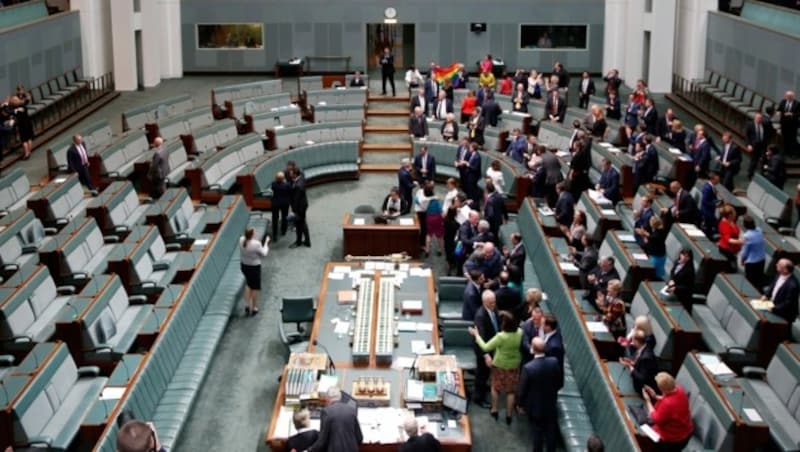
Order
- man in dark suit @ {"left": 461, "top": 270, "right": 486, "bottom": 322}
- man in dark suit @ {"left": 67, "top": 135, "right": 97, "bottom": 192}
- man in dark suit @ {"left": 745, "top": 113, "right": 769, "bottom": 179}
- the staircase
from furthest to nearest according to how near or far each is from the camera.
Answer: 1. the staircase
2. man in dark suit @ {"left": 745, "top": 113, "right": 769, "bottom": 179}
3. man in dark suit @ {"left": 67, "top": 135, "right": 97, "bottom": 192}
4. man in dark suit @ {"left": 461, "top": 270, "right": 486, "bottom": 322}

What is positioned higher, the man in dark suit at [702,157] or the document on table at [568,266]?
the man in dark suit at [702,157]

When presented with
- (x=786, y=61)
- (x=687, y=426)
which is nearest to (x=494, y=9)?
(x=786, y=61)

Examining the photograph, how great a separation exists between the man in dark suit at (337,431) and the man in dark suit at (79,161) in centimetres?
1208

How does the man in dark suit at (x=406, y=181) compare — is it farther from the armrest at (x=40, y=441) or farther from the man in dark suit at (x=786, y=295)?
the armrest at (x=40, y=441)

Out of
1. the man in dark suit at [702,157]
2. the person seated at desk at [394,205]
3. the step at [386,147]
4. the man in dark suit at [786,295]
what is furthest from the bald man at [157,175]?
the man in dark suit at [786,295]

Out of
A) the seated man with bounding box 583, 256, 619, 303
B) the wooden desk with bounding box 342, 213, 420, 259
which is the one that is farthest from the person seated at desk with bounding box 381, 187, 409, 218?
the seated man with bounding box 583, 256, 619, 303

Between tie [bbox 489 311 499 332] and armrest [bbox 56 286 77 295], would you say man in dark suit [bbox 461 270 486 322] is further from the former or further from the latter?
armrest [bbox 56 286 77 295]

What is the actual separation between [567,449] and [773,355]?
2.84 meters

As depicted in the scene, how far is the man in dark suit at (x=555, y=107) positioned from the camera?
83.6 feet

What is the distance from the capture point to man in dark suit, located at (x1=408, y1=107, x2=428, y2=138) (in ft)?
78.7

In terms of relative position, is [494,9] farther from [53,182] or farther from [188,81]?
[53,182]

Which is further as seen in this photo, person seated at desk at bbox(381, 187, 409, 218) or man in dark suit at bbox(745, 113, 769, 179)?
man in dark suit at bbox(745, 113, 769, 179)

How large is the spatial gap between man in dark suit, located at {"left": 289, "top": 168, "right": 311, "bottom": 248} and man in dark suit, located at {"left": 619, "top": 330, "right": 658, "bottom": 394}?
8389 millimetres

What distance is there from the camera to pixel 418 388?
444 inches
